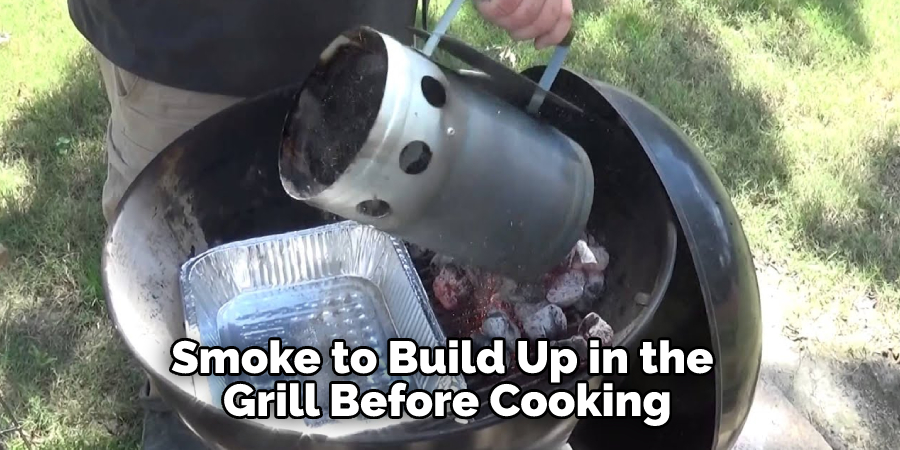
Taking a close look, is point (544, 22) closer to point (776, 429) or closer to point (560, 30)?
point (560, 30)

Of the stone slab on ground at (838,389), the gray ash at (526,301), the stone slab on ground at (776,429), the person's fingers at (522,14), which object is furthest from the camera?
the stone slab on ground at (838,389)

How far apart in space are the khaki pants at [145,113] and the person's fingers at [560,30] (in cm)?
47

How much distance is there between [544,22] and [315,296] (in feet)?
1.67

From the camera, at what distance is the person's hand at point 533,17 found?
92cm

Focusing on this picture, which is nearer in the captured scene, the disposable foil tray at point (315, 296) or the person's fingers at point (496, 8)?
the person's fingers at point (496, 8)

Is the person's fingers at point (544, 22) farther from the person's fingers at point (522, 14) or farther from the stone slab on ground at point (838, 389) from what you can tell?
the stone slab on ground at point (838, 389)

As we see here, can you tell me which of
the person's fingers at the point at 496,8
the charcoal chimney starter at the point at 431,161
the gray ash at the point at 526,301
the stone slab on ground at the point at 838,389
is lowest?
the stone slab on ground at the point at 838,389

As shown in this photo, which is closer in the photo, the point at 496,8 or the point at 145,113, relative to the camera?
the point at 496,8

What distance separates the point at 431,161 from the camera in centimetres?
80

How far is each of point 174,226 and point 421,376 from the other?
36 centimetres

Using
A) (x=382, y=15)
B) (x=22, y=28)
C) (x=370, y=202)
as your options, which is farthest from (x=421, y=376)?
(x=22, y=28)

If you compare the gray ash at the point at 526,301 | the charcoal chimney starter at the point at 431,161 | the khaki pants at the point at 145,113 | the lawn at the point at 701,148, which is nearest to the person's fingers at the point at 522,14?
the charcoal chimney starter at the point at 431,161

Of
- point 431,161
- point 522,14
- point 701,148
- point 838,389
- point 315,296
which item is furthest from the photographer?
point 701,148

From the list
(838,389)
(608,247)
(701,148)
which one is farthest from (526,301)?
(701,148)
